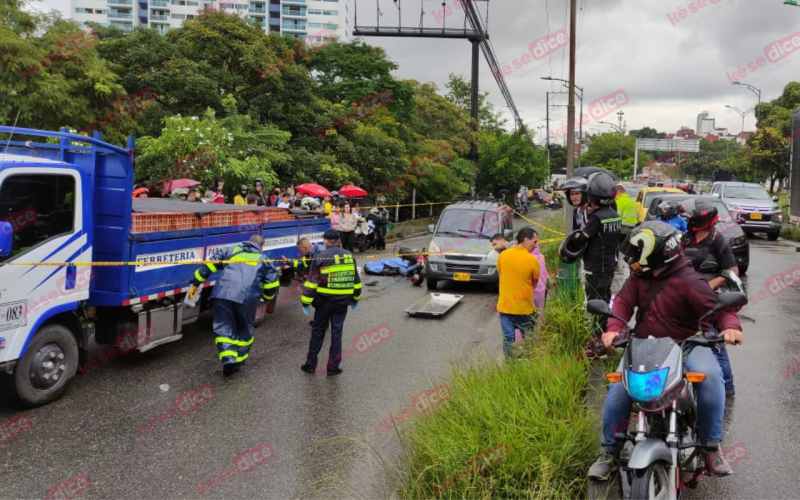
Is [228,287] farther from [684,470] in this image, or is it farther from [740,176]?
[740,176]

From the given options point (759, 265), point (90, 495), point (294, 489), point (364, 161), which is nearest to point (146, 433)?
point (90, 495)

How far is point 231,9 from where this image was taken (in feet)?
343

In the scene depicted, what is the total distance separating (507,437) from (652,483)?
956mm

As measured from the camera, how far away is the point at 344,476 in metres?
4.78

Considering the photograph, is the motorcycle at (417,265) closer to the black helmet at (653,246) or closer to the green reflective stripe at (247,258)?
the green reflective stripe at (247,258)

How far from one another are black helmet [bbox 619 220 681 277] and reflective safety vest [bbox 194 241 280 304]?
457 cm

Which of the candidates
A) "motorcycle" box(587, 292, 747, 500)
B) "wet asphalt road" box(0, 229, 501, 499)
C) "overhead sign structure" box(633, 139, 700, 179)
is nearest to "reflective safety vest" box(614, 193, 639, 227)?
"wet asphalt road" box(0, 229, 501, 499)

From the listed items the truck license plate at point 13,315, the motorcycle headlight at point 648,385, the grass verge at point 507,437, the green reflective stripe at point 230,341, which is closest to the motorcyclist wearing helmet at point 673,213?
the grass verge at point 507,437

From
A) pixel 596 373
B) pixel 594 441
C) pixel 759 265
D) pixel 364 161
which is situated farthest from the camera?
pixel 364 161

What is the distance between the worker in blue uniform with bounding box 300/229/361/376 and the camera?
286 inches

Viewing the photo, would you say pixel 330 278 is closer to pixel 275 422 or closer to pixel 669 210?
pixel 275 422

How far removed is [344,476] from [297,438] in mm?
890

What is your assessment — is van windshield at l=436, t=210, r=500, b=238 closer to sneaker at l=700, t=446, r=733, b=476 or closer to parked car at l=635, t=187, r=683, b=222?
parked car at l=635, t=187, r=683, b=222

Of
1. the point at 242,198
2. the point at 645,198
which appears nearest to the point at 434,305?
the point at 242,198
